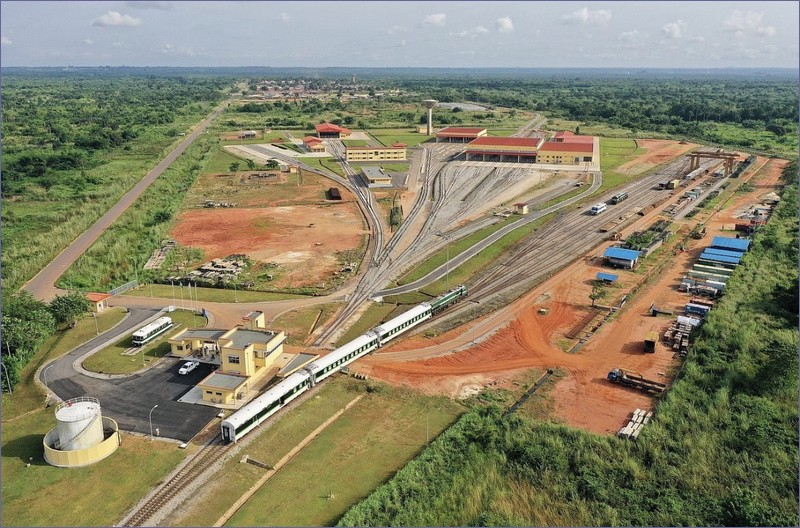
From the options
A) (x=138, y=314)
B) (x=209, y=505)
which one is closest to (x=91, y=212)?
(x=138, y=314)

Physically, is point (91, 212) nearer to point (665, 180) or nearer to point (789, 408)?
point (789, 408)

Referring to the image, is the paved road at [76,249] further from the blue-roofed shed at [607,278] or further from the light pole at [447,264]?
the blue-roofed shed at [607,278]

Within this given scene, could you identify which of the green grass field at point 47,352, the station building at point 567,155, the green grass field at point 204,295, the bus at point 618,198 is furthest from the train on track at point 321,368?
the station building at point 567,155

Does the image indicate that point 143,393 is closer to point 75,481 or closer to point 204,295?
point 75,481

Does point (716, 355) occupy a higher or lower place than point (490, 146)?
lower

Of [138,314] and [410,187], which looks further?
[410,187]

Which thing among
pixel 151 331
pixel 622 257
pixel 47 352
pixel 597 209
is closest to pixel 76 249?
pixel 47 352

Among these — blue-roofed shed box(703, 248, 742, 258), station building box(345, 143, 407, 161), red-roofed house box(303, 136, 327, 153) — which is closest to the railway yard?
blue-roofed shed box(703, 248, 742, 258)
